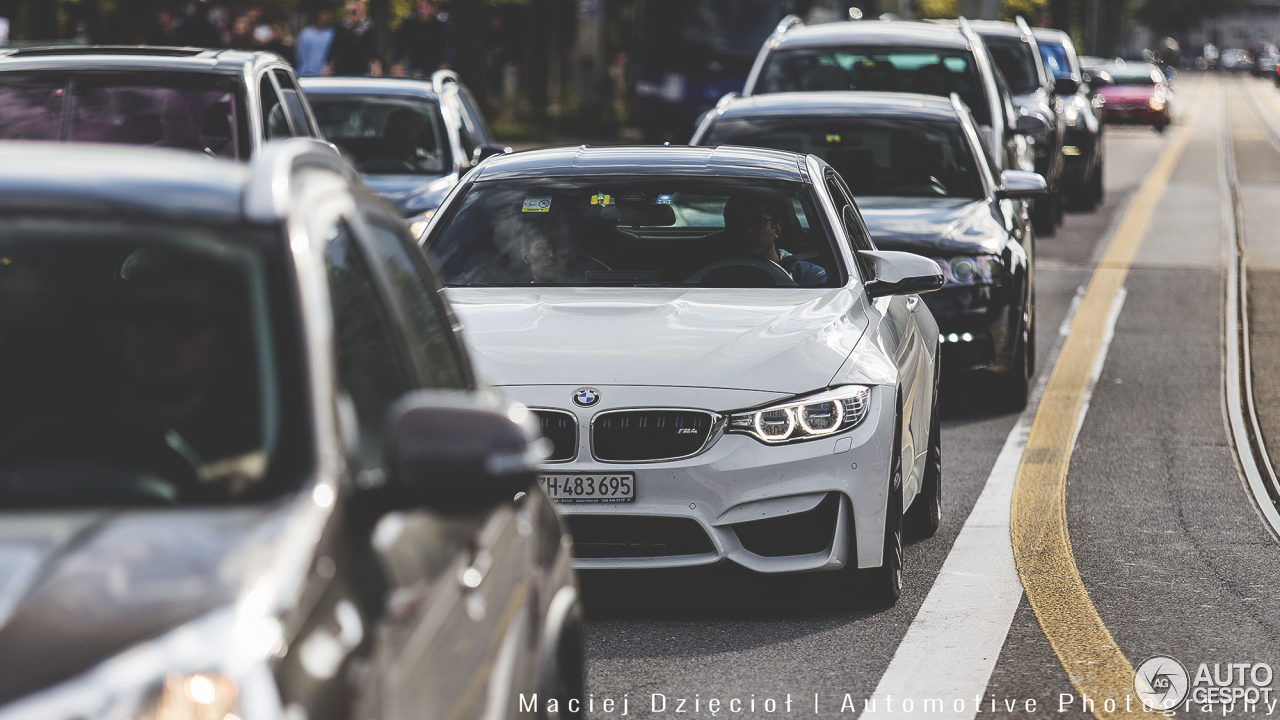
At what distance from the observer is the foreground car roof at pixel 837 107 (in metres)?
10.3

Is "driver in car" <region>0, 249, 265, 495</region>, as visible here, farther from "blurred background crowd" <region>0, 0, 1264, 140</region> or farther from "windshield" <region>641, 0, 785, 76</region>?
"windshield" <region>641, 0, 785, 76</region>

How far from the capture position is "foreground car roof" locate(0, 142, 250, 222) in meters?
2.62

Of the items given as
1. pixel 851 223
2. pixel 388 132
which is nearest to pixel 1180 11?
pixel 388 132

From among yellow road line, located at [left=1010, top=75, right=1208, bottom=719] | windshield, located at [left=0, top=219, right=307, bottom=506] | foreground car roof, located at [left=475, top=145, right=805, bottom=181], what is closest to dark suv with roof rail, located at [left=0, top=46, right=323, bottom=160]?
foreground car roof, located at [left=475, top=145, right=805, bottom=181]

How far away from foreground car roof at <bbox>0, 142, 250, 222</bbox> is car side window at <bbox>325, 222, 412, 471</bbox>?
184 millimetres

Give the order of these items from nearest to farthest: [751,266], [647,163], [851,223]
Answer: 1. [751,266]
2. [647,163]
3. [851,223]

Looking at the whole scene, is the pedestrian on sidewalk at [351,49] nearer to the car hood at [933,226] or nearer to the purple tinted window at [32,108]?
the car hood at [933,226]

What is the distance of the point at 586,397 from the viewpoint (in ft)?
17.9

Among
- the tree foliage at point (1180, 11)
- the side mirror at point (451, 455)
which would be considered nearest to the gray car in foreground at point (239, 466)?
the side mirror at point (451, 455)

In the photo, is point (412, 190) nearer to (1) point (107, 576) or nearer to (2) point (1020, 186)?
(2) point (1020, 186)

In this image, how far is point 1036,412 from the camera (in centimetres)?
977

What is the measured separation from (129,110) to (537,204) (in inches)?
81.1

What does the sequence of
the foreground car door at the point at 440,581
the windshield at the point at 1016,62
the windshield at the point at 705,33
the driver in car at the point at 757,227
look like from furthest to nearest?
1. the windshield at the point at 705,33
2. the windshield at the point at 1016,62
3. the driver in car at the point at 757,227
4. the foreground car door at the point at 440,581

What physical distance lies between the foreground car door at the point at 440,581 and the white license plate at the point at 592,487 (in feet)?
6.45
